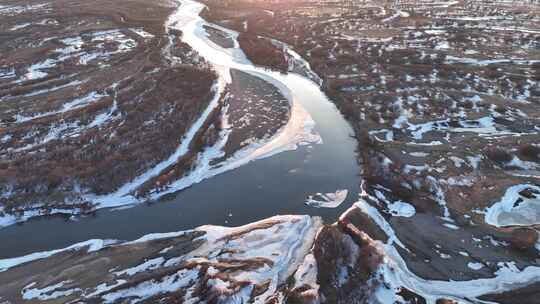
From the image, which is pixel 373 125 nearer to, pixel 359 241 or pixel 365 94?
pixel 365 94

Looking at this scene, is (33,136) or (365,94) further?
(365,94)

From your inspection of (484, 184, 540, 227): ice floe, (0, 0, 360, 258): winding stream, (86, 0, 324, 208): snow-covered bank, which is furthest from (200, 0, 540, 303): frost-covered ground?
(86, 0, 324, 208): snow-covered bank

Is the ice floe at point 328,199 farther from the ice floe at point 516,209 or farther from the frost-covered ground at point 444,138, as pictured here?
the ice floe at point 516,209

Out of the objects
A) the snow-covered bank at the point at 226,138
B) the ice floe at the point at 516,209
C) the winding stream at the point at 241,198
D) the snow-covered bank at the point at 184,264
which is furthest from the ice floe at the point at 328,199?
the ice floe at the point at 516,209

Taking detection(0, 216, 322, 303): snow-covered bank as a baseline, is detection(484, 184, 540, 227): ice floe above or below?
above

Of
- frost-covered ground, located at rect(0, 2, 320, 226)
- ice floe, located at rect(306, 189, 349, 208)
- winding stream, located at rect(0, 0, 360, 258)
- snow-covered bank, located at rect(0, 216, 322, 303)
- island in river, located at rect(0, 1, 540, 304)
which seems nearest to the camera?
snow-covered bank, located at rect(0, 216, 322, 303)

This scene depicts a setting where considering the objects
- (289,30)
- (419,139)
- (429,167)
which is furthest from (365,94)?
(289,30)

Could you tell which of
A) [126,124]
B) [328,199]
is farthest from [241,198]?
[126,124]

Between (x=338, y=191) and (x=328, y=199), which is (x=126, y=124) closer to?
(x=328, y=199)

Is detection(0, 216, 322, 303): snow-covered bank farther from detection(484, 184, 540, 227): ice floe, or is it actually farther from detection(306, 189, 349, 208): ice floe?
detection(484, 184, 540, 227): ice floe
